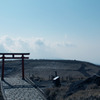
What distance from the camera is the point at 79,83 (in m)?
15.1

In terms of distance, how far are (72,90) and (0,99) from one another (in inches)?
202

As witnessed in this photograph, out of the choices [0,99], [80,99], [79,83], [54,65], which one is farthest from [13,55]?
[54,65]

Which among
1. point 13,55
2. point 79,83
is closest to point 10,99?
point 79,83

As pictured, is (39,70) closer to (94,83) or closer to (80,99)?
(94,83)

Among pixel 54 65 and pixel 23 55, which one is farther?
pixel 54 65

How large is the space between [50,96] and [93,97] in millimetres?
4583

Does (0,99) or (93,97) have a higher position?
(93,97)

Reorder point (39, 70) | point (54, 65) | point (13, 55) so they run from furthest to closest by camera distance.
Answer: point (54, 65) → point (39, 70) → point (13, 55)

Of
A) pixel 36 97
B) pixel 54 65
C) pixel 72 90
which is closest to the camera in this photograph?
pixel 72 90

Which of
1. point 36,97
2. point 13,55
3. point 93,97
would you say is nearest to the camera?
point 93,97

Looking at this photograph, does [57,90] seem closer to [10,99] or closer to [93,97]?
[10,99]

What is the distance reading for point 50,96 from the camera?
15.6 m

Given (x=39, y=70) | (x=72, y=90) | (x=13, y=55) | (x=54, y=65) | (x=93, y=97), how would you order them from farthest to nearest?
(x=54, y=65) < (x=39, y=70) < (x=13, y=55) < (x=72, y=90) < (x=93, y=97)

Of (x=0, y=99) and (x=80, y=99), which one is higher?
(x=80, y=99)
